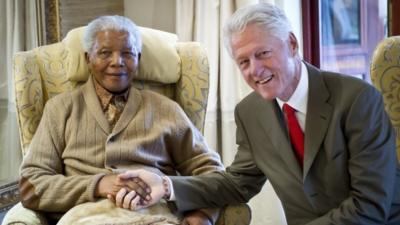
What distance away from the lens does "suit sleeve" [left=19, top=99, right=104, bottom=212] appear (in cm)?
171

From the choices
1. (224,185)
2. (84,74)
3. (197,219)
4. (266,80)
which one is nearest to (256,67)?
(266,80)

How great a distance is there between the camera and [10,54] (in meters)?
2.23

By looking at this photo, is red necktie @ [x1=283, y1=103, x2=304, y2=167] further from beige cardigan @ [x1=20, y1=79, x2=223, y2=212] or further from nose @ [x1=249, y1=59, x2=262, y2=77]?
beige cardigan @ [x1=20, y1=79, x2=223, y2=212]

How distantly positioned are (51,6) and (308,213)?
64.0 inches

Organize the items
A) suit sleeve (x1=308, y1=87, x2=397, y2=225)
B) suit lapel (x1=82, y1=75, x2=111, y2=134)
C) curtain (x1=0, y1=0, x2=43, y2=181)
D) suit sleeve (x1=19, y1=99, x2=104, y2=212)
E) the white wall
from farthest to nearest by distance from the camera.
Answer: the white wall
curtain (x1=0, y1=0, x2=43, y2=181)
suit lapel (x1=82, y1=75, x2=111, y2=134)
suit sleeve (x1=19, y1=99, x2=104, y2=212)
suit sleeve (x1=308, y1=87, x2=397, y2=225)

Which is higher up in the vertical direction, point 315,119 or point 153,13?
point 153,13

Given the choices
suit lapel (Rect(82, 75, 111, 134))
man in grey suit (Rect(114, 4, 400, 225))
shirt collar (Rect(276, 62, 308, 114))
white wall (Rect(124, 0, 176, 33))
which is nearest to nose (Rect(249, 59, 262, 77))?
man in grey suit (Rect(114, 4, 400, 225))

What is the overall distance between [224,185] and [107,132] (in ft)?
1.62

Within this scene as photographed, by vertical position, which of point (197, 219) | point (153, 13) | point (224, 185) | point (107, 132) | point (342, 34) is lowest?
point (197, 219)

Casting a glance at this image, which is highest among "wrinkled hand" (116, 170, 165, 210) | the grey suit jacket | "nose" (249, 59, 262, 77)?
"nose" (249, 59, 262, 77)

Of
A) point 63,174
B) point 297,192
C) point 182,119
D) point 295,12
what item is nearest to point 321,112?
point 297,192

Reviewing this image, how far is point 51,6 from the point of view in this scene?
2.45 meters

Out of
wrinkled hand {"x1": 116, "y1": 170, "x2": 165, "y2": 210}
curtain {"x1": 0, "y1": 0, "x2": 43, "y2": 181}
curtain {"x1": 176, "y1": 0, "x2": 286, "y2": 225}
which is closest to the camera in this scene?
wrinkled hand {"x1": 116, "y1": 170, "x2": 165, "y2": 210}

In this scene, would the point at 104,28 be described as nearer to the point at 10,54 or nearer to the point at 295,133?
the point at 10,54
